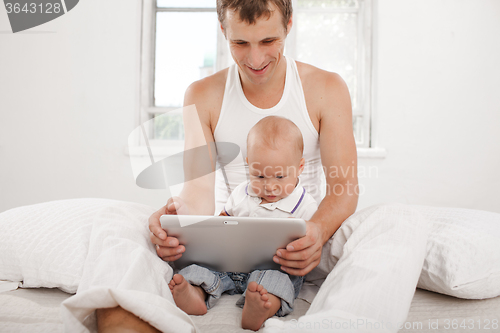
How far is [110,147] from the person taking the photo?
253 centimetres

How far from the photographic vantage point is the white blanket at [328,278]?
65cm

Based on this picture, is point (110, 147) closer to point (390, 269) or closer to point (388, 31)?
point (388, 31)

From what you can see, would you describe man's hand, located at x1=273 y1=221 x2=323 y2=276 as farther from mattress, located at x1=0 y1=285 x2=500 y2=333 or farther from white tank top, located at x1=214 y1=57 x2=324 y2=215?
white tank top, located at x1=214 y1=57 x2=324 y2=215

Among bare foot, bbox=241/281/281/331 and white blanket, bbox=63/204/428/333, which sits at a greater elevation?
white blanket, bbox=63/204/428/333

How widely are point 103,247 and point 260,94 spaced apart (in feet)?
2.53

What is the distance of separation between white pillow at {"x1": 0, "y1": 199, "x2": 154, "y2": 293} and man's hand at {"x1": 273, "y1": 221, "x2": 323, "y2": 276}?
47 centimetres

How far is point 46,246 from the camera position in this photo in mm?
971

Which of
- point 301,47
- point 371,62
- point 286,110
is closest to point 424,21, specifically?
point 371,62

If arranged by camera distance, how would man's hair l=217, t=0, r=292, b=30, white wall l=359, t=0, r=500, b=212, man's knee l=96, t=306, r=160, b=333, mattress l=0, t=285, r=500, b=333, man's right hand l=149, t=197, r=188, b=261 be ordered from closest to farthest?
man's knee l=96, t=306, r=160, b=333, mattress l=0, t=285, r=500, b=333, man's right hand l=149, t=197, r=188, b=261, man's hair l=217, t=0, r=292, b=30, white wall l=359, t=0, r=500, b=212

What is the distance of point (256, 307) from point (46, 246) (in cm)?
61

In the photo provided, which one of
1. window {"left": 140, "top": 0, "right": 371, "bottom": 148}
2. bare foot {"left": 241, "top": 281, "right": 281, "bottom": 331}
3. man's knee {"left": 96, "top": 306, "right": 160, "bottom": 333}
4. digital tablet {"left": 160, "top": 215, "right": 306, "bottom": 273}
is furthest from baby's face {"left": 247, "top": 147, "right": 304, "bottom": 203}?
window {"left": 140, "top": 0, "right": 371, "bottom": 148}

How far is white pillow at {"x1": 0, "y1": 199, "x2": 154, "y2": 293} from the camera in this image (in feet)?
3.05

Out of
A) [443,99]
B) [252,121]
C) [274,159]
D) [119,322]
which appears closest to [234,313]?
[119,322]

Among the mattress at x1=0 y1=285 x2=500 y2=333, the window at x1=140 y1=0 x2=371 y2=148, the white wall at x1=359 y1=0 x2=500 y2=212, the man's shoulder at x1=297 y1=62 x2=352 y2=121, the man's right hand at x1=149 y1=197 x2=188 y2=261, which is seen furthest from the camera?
the window at x1=140 y1=0 x2=371 y2=148
